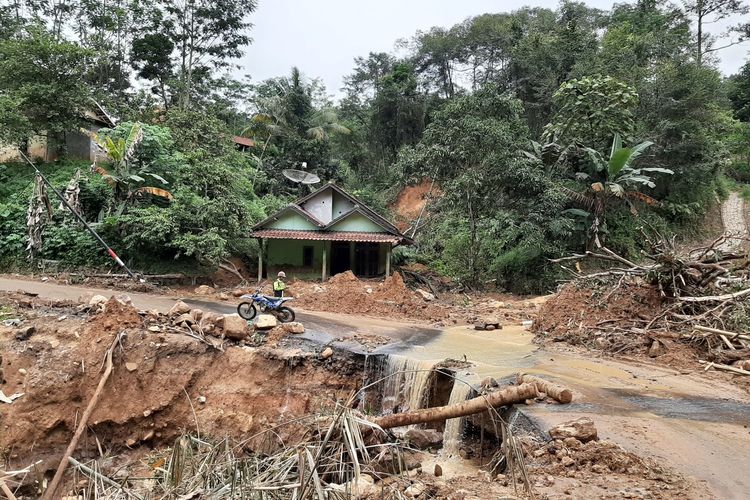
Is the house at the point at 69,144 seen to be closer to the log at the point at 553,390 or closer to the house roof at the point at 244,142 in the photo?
the house roof at the point at 244,142

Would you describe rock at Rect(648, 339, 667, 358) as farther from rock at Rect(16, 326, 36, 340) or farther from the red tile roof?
rock at Rect(16, 326, 36, 340)

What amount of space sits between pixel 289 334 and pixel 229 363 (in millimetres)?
1828

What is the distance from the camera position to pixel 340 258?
918 inches

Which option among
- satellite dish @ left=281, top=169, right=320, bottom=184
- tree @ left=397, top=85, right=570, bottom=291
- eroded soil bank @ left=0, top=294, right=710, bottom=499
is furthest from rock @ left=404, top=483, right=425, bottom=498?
satellite dish @ left=281, top=169, right=320, bottom=184

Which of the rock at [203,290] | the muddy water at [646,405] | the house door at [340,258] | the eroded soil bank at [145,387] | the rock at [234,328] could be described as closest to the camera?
the muddy water at [646,405]

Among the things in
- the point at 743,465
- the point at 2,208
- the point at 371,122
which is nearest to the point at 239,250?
the point at 2,208

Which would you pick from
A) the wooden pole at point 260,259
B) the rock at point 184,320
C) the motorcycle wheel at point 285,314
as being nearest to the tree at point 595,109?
the wooden pole at point 260,259

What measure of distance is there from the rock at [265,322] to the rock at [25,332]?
4.79 meters

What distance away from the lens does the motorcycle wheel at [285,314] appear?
42.8 feet

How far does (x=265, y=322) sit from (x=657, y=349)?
929cm

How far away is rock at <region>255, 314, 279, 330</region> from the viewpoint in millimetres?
11852

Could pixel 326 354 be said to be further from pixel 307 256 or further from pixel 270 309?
pixel 307 256

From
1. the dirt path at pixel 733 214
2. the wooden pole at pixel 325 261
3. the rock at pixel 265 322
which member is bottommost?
the rock at pixel 265 322

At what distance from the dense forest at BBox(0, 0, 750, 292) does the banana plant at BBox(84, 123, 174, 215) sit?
9cm
